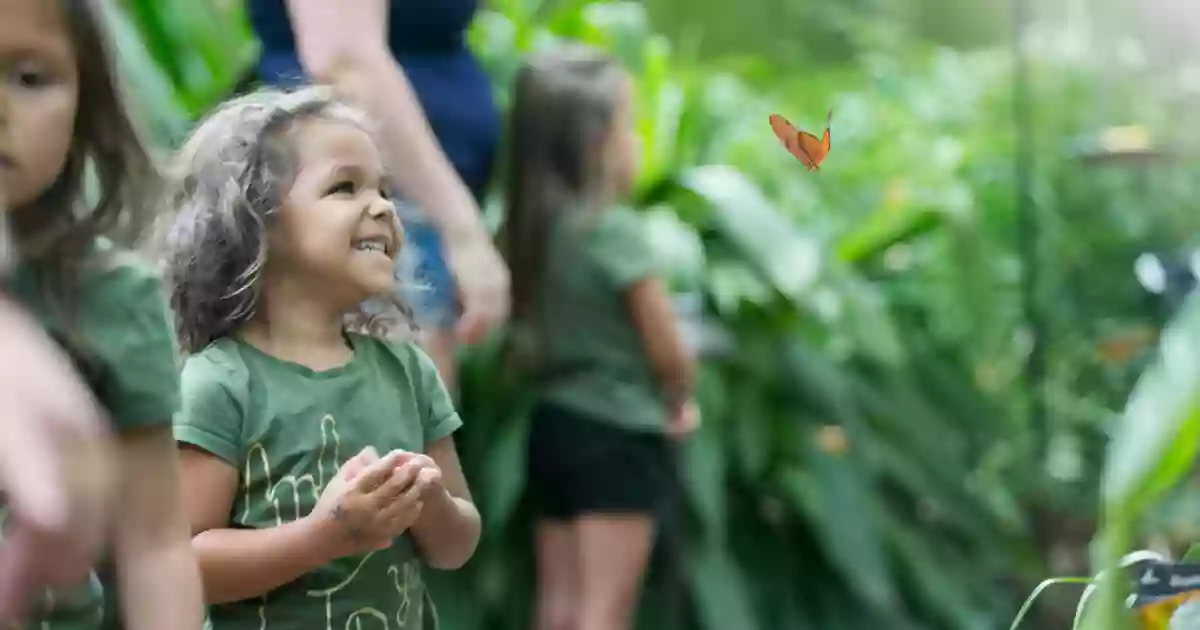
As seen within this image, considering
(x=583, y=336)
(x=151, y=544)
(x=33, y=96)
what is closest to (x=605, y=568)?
(x=583, y=336)

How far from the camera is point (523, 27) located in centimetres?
126

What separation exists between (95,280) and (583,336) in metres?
0.56

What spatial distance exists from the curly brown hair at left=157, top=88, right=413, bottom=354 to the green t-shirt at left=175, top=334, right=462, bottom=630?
0.07 ft

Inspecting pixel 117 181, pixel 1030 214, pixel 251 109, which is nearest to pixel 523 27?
pixel 251 109

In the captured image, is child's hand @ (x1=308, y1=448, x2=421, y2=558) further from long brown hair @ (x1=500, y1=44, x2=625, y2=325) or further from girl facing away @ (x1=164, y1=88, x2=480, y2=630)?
long brown hair @ (x1=500, y1=44, x2=625, y2=325)

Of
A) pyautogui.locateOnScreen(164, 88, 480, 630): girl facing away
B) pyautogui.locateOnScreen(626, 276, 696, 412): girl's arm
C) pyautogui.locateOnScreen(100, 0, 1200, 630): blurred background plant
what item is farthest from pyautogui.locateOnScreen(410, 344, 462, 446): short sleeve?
pyautogui.locateOnScreen(100, 0, 1200, 630): blurred background plant

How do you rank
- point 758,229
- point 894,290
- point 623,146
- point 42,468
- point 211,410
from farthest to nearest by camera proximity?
1. point 894,290
2. point 758,229
3. point 623,146
4. point 211,410
5. point 42,468

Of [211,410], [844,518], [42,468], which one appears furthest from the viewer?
[844,518]

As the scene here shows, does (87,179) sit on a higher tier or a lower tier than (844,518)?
higher

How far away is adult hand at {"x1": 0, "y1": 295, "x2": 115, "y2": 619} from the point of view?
53 cm

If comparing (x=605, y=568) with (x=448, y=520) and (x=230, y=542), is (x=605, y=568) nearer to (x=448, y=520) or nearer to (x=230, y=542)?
(x=448, y=520)

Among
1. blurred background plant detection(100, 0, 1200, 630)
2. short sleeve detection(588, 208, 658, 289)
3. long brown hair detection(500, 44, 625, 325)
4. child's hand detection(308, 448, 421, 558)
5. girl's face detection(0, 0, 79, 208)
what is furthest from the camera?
blurred background plant detection(100, 0, 1200, 630)

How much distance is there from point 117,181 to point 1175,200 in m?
1.40

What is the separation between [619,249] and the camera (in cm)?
127
